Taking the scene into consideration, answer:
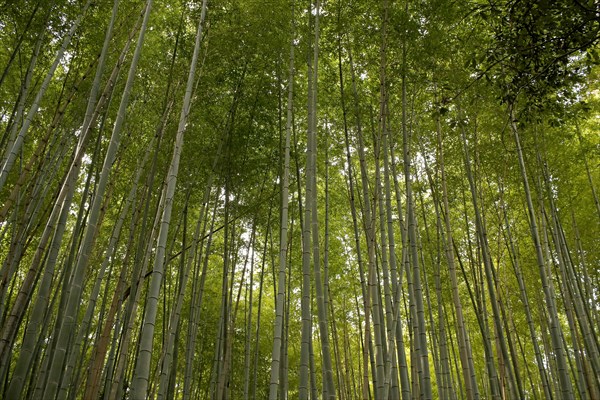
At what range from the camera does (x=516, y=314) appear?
8609 mm

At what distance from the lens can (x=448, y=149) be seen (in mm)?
6086

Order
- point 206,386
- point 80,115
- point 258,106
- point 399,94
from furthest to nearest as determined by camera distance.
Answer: point 206,386 < point 258,106 < point 399,94 < point 80,115

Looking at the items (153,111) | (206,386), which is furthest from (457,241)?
Result: (206,386)

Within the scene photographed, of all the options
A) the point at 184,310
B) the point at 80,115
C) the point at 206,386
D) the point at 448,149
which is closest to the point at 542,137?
the point at 448,149

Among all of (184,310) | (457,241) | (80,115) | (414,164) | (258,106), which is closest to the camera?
(80,115)

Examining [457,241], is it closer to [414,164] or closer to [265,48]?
[414,164]

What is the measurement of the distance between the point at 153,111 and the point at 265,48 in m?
1.62

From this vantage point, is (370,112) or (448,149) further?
(448,149)

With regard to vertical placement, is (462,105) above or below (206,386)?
above

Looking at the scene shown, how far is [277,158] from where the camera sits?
20.8 ft

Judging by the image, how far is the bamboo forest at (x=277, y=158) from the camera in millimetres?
3432

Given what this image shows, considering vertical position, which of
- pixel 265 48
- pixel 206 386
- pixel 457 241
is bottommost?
pixel 206 386

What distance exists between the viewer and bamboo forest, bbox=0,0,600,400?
343 cm

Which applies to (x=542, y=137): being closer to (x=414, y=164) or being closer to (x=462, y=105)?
(x=462, y=105)
